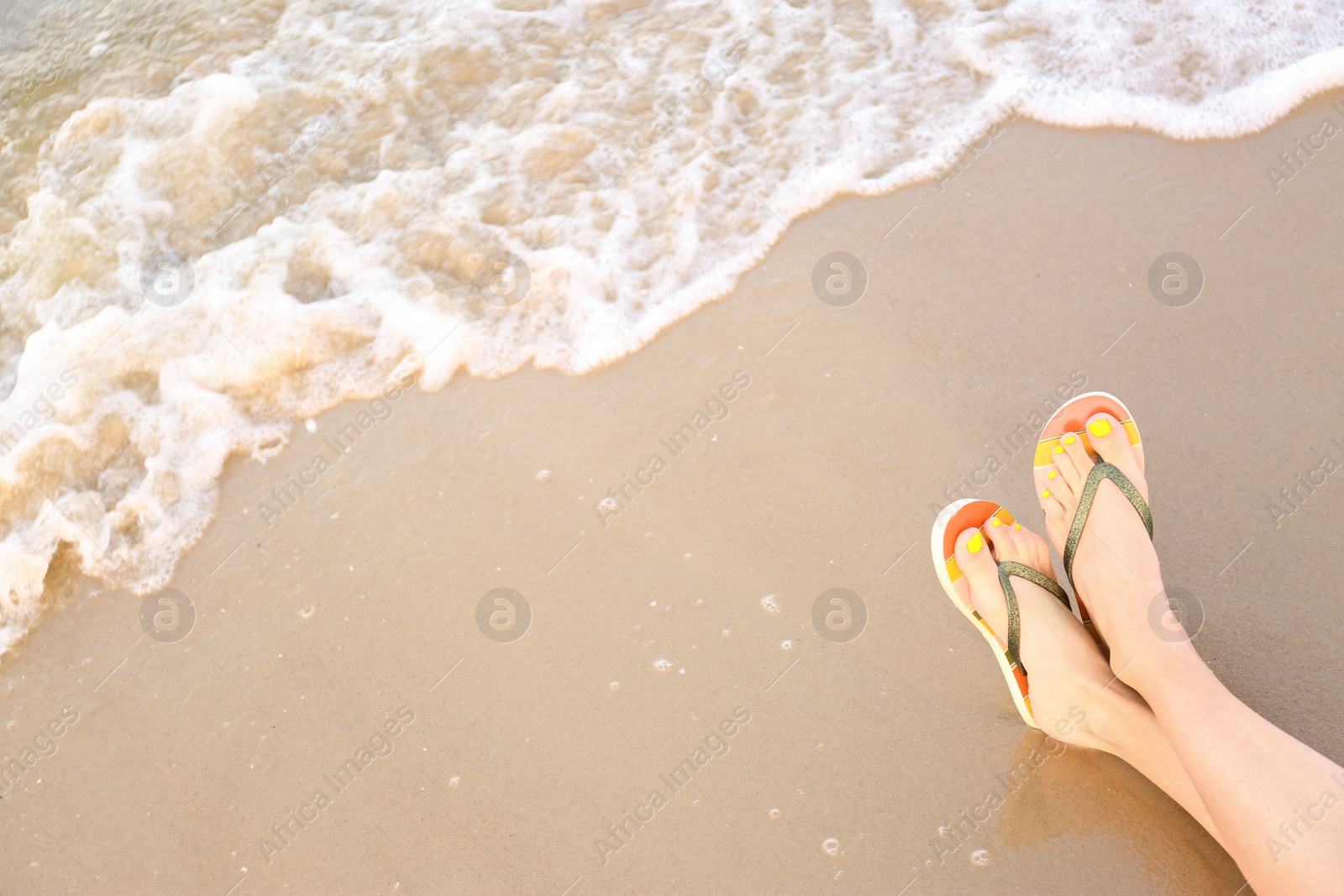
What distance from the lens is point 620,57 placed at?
126 inches

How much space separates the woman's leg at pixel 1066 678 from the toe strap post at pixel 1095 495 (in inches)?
3.6

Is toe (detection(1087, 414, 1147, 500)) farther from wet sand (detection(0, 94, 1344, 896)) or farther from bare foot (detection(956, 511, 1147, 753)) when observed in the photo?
bare foot (detection(956, 511, 1147, 753))

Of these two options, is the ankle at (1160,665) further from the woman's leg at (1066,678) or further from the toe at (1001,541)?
the toe at (1001,541)

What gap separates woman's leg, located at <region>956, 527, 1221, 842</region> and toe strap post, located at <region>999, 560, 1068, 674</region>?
0.04 feet

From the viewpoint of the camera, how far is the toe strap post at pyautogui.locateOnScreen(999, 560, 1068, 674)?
6.42 feet

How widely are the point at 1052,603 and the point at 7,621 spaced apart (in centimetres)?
264

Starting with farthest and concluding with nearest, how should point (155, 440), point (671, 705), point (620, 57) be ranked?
point (620, 57) → point (155, 440) → point (671, 705)

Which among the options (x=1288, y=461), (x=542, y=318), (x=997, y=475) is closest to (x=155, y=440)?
(x=542, y=318)

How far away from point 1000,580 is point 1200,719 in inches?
18.6

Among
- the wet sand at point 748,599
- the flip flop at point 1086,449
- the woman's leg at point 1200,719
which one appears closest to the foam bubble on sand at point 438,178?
the wet sand at point 748,599

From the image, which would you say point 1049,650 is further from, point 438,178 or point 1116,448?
point 438,178

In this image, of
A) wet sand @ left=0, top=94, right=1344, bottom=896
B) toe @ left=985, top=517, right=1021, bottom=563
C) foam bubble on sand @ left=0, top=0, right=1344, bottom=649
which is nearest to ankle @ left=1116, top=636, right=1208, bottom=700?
wet sand @ left=0, top=94, right=1344, bottom=896

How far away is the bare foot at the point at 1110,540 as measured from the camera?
190 cm

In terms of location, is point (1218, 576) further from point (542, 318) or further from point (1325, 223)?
point (542, 318)
